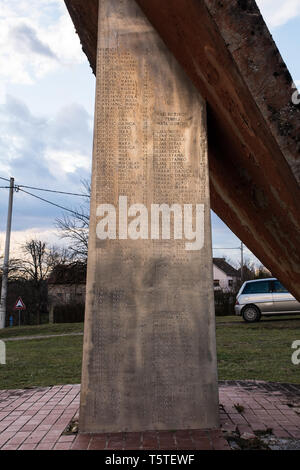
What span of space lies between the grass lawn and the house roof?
48.7m

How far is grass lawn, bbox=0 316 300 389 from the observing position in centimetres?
730

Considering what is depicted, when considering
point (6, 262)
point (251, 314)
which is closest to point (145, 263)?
point (251, 314)

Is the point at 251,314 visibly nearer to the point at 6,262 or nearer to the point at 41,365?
the point at 41,365

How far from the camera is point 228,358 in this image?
29.8ft

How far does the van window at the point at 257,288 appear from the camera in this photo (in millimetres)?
15922

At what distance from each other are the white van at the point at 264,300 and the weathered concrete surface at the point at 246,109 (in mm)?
10692

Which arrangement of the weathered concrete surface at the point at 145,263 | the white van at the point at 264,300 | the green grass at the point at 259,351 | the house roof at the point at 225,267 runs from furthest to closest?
1. the house roof at the point at 225,267
2. the white van at the point at 264,300
3. the green grass at the point at 259,351
4. the weathered concrete surface at the point at 145,263

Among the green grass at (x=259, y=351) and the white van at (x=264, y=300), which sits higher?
the white van at (x=264, y=300)

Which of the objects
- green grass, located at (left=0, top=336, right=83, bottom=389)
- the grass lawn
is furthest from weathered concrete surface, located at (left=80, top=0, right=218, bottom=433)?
green grass, located at (left=0, top=336, right=83, bottom=389)

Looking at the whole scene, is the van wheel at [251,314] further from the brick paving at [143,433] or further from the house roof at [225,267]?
the house roof at [225,267]

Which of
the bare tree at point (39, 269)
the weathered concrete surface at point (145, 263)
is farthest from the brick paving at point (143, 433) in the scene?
the bare tree at point (39, 269)

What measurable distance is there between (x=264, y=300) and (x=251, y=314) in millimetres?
794

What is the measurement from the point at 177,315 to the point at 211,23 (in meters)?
2.81

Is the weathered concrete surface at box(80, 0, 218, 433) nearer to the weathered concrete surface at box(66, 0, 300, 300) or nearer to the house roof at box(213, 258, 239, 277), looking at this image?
the weathered concrete surface at box(66, 0, 300, 300)
